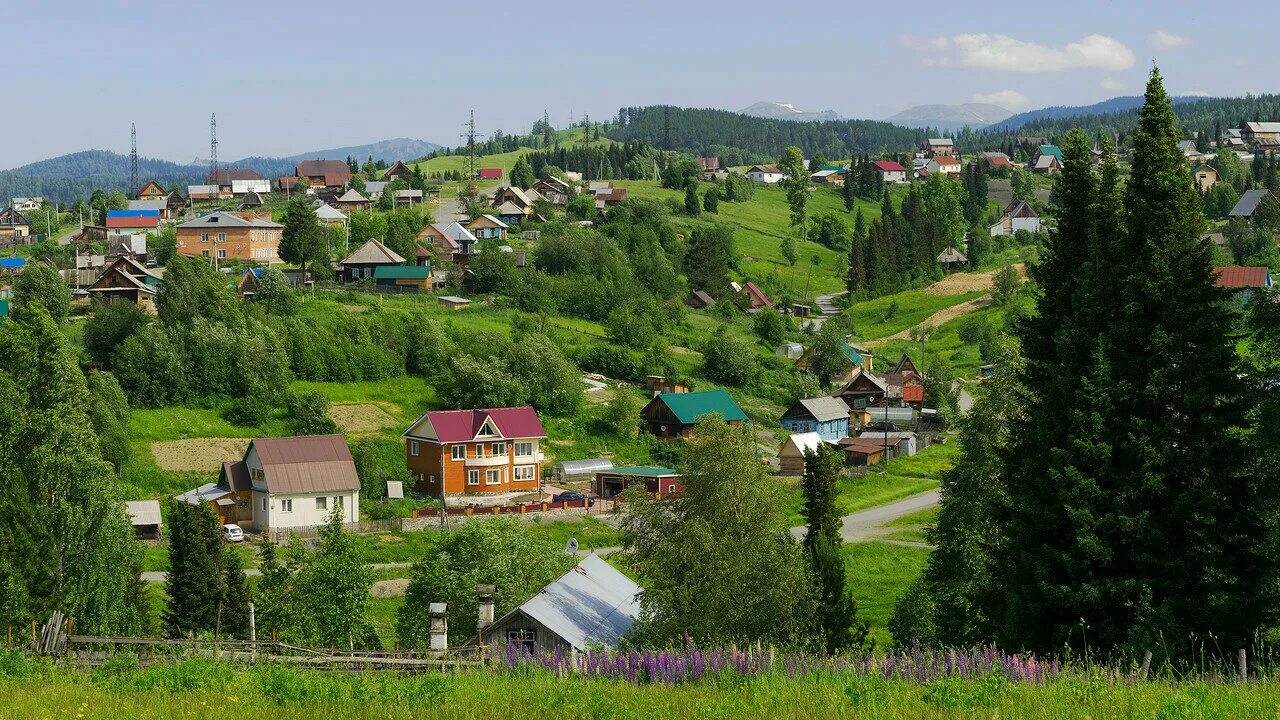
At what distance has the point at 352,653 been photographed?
15.6 m

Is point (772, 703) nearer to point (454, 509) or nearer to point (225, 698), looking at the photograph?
point (225, 698)

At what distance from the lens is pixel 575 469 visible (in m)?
55.4

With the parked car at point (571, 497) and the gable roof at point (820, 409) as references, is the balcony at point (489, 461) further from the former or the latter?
the gable roof at point (820, 409)

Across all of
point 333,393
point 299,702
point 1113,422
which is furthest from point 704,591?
point 333,393

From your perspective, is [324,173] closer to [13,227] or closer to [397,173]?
[397,173]

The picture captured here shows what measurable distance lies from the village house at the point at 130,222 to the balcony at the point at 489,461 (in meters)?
54.6

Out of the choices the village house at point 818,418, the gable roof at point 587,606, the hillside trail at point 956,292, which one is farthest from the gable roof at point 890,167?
the gable roof at point 587,606

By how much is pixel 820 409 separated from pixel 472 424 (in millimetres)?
19724

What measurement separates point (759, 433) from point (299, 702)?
172 feet

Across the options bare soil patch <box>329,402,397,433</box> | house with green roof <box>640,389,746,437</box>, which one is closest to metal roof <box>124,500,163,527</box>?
bare soil patch <box>329,402,397,433</box>

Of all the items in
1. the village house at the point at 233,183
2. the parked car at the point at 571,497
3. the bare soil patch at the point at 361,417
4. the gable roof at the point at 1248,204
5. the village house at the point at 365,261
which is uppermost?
the village house at the point at 233,183

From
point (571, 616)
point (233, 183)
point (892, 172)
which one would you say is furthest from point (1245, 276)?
point (233, 183)

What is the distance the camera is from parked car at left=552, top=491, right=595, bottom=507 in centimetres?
5078

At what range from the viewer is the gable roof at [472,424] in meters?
52.5
